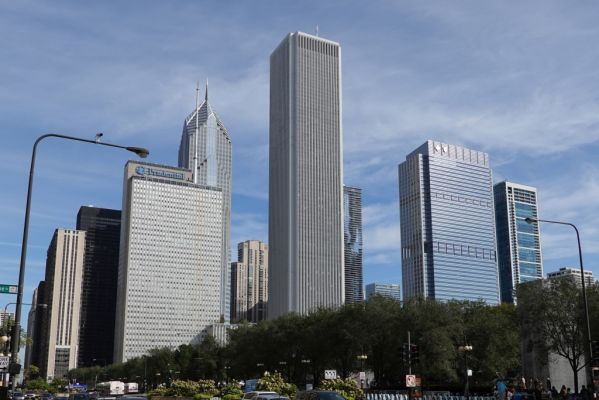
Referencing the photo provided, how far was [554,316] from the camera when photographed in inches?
2547

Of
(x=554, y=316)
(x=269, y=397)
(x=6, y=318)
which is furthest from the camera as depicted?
(x=6, y=318)

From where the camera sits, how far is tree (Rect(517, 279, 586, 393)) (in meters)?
63.7

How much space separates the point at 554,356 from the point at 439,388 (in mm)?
13086

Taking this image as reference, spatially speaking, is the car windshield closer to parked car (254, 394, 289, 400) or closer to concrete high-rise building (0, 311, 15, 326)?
parked car (254, 394, 289, 400)

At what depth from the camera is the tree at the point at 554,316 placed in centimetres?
6366

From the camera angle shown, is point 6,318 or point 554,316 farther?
point 6,318

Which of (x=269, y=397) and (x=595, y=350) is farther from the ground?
(x=595, y=350)

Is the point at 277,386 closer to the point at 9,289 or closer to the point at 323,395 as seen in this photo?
the point at 323,395

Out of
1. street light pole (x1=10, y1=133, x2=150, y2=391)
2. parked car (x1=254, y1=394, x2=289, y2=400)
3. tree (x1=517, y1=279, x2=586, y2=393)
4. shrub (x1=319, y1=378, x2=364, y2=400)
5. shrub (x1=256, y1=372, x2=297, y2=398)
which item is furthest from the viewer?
tree (x1=517, y1=279, x2=586, y2=393)

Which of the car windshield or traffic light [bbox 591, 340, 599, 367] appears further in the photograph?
traffic light [bbox 591, 340, 599, 367]

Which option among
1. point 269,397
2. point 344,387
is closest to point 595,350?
point 269,397

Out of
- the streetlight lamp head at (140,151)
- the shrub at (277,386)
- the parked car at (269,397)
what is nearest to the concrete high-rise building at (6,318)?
the shrub at (277,386)

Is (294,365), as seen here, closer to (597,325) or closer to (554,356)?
(554,356)

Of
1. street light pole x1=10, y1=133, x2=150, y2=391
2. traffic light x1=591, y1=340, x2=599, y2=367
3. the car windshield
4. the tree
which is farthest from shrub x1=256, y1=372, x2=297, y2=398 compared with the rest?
street light pole x1=10, y1=133, x2=150, y2=391
